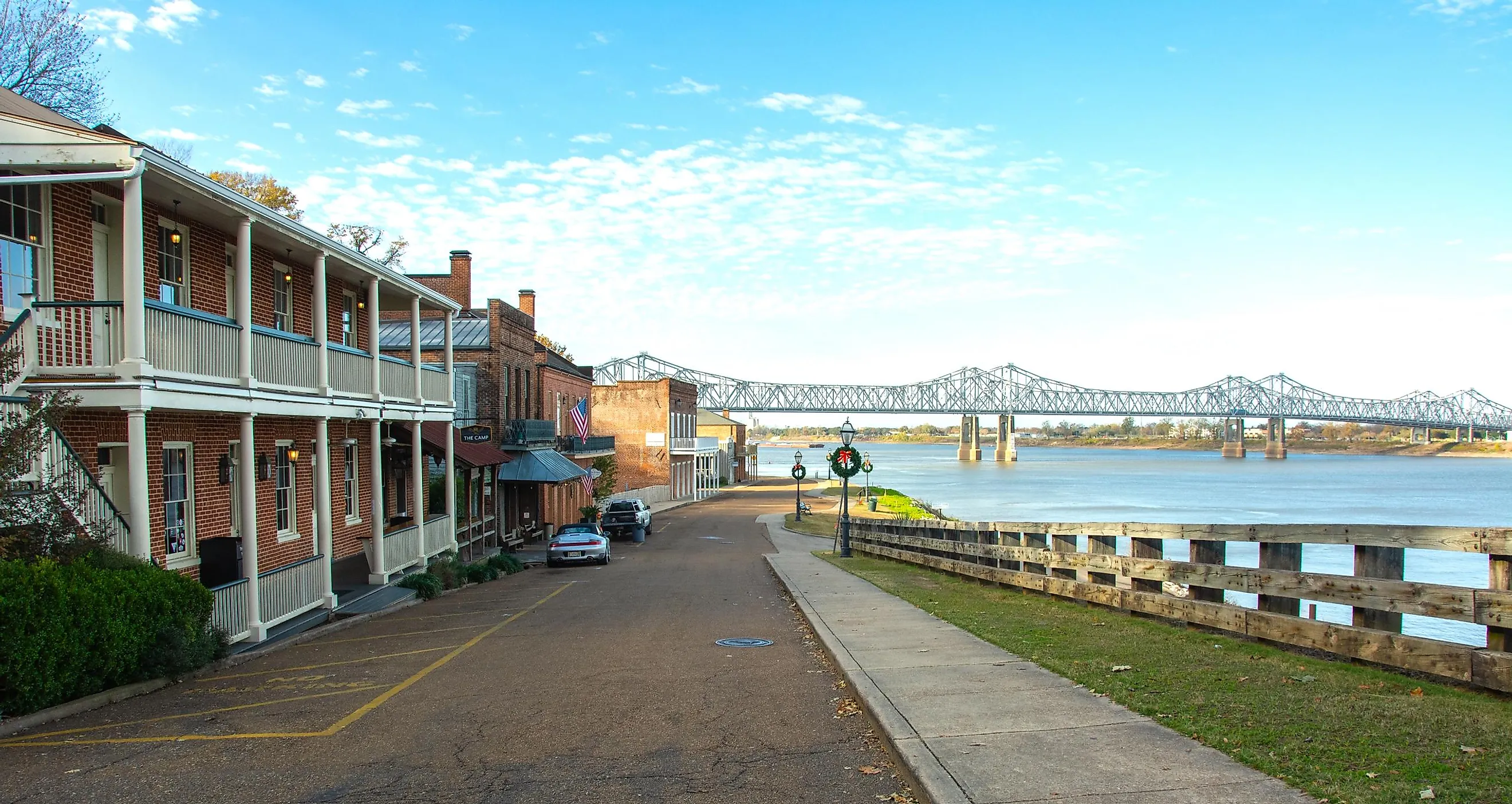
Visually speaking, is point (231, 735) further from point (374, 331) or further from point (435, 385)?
point (435, 385)

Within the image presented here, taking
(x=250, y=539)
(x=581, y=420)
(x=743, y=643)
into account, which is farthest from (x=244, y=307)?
(x=581, y=420)

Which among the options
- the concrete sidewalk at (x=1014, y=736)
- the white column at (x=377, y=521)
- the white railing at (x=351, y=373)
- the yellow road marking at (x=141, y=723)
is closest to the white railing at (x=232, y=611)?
the yellow road marking at (x=141, y=723)

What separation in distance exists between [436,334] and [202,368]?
2297 cm

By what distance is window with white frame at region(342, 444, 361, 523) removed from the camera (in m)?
21.4

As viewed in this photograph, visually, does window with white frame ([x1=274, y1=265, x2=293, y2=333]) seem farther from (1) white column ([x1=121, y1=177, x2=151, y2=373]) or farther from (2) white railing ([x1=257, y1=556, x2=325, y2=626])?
(1) white column ([x1=121, y1=177, x2=151, y2=373])

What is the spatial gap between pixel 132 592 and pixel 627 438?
203ft

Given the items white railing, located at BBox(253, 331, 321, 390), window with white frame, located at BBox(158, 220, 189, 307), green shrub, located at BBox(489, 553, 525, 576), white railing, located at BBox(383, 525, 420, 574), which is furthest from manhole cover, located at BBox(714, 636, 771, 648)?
green shrub, located at BBox(489, 553, 525, 576)

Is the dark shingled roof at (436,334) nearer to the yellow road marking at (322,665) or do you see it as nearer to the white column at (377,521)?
the white column at (377,521)

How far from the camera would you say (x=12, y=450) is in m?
9.42

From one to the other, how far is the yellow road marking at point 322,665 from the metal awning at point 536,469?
20.6m

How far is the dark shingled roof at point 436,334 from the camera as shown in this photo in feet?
112

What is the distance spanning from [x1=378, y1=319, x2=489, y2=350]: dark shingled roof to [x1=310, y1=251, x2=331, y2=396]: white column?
1689 centimetres

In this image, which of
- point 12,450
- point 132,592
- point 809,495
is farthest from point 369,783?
point 809,495

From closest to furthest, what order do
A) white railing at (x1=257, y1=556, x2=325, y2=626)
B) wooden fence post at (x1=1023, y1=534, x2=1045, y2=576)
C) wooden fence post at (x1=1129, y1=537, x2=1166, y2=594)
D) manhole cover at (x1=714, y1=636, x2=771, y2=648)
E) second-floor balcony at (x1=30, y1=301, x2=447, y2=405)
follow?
wooden fence post at (x1=1129, y1=537, x2=1166, y2=594) < second-floor balcony at (x1=30, y1=301, x2=447, y2=405) < manhole cover at (x1=714, y1=636, x2=771, y2=648) < white railing at (x1=257, y1=556, x2=325, y2=626) < wooden fence post at (x1=1023, y1=534, x2=1045, y2=576)
